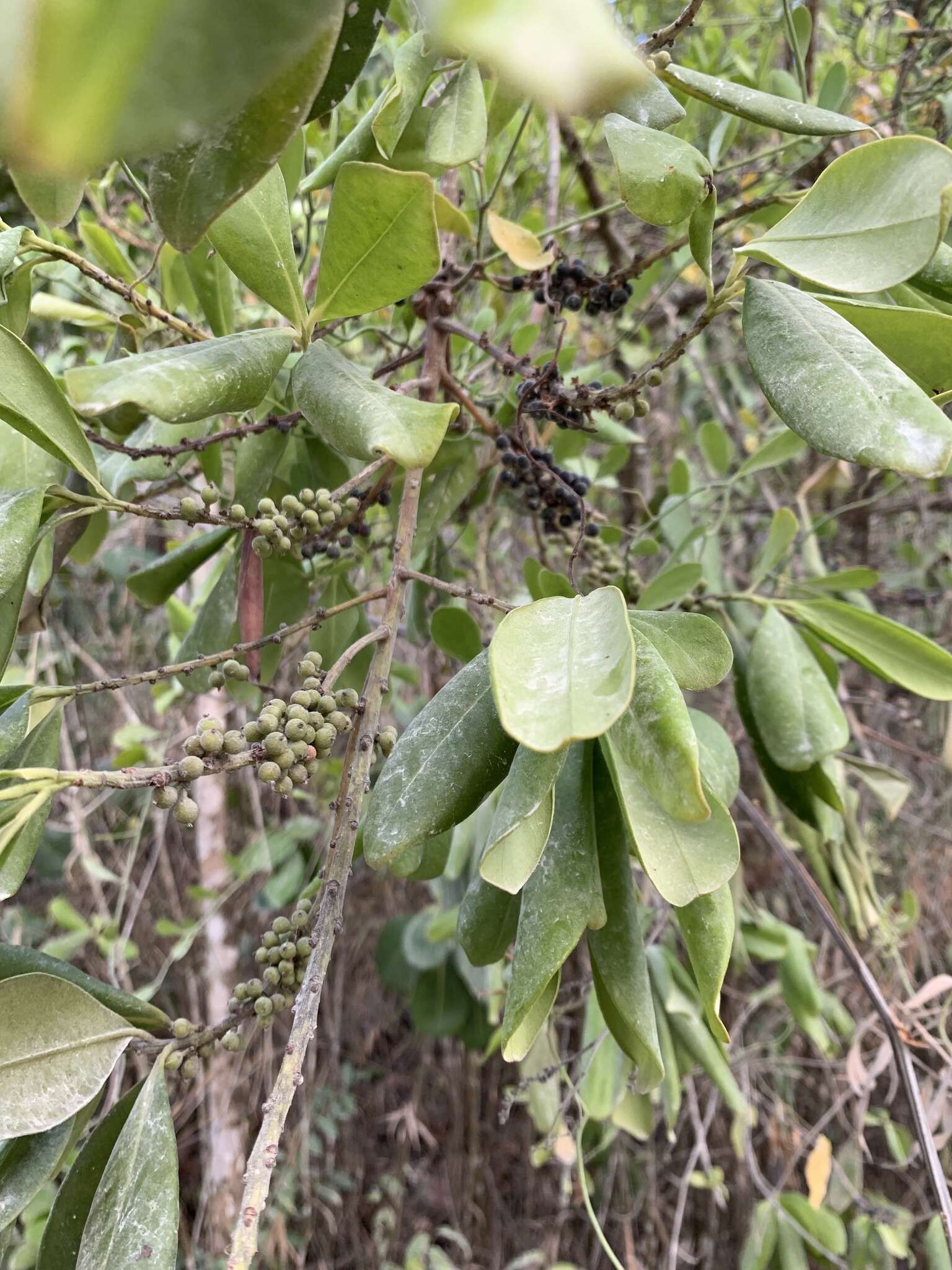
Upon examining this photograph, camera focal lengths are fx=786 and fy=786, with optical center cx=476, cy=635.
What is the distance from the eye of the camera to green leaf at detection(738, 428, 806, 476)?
88 cm

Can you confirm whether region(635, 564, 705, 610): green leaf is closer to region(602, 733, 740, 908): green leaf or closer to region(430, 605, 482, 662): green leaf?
region(430, 605, 482, 662): green leaf

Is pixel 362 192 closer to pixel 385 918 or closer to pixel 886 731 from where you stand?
pixel 385 918

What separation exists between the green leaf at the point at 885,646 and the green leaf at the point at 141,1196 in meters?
0.63

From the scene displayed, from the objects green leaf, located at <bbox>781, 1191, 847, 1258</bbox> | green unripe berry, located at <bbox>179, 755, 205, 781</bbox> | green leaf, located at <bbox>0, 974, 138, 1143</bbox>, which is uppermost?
green unripe berry, located at <bbox>179, 755, 205, 781</bbox>

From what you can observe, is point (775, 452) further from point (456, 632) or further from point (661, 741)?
point (661, 741)

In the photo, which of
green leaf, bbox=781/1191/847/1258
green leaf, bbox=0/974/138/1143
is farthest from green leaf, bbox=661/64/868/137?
green leaf, bbox=781/1191/847/1258

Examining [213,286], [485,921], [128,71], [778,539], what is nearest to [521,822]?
[485,921]

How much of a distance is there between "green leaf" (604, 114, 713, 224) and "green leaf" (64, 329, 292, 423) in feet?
0.70

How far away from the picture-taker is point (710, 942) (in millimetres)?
435

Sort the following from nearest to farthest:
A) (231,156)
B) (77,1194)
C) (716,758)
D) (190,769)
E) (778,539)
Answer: (231,156)
(190,769)
(77,1194)
(716,758)
(778,539)

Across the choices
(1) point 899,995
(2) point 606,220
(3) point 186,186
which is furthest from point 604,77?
(1) point 899,995

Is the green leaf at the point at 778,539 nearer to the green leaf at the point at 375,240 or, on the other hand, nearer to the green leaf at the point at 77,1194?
the green leaf at the point at 375,240

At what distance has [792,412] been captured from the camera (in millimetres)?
389

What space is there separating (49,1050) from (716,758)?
19.1 inches
